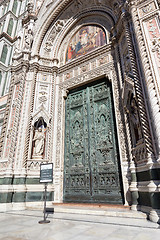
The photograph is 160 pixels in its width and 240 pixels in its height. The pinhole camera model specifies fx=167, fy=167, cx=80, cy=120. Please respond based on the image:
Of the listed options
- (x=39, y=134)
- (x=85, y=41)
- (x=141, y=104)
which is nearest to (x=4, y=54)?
(x=85, y=41)

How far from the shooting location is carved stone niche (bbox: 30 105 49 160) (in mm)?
6574

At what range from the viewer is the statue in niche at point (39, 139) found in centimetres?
656

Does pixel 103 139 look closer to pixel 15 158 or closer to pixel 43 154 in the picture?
pixel 43 154

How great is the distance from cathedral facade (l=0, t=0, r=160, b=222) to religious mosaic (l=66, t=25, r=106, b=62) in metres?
0.06

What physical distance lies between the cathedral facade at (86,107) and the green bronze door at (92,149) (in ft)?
0.11

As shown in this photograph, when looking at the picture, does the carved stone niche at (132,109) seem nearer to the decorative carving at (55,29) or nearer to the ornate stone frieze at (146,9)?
the ornate stone frieze at (146,9)

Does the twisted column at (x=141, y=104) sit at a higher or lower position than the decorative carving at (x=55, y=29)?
lower

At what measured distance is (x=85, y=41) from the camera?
8.21m

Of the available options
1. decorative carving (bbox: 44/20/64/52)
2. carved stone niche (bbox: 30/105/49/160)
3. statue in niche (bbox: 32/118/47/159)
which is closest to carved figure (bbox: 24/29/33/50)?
decorative carving (bbox: 44/20/64/52)

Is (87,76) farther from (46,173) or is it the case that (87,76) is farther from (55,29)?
(46,173)

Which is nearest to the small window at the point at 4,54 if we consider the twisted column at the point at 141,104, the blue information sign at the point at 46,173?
the twisted column at the point at 141,104

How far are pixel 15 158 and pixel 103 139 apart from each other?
3.28m

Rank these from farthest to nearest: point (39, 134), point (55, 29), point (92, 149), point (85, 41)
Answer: point (55, 29)
point (85, 41)
point (39, 134)
point (92, 149)

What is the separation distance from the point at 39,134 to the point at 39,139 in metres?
0.22
